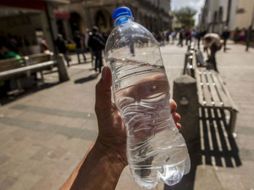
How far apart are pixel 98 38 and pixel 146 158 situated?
736 cm

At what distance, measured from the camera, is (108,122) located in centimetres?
147

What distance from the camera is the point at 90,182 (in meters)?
1.30

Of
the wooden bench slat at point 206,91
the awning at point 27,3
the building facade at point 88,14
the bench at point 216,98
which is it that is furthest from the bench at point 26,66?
the building facade at point 88,14

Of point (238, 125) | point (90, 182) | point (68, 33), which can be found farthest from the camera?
point (68, 33)

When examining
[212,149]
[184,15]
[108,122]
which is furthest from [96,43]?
[184,15]

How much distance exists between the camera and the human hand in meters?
1.36

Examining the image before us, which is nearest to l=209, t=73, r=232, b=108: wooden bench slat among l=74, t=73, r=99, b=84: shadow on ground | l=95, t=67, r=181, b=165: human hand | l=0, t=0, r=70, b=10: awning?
l=95, t=67, r=181, b=165: human hand

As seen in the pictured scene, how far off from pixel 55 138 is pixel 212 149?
8.72 feet

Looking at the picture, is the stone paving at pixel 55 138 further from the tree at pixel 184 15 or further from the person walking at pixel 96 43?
the tree at pixel 184 15

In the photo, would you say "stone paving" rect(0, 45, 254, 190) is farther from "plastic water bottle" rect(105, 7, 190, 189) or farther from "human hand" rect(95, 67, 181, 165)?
"human hand" rect(95, 67, 181, 165)

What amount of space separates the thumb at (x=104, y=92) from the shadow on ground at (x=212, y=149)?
5.23 ft

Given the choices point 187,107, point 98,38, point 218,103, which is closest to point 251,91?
point 218,103

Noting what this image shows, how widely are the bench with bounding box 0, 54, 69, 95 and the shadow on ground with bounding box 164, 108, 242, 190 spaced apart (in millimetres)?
5493

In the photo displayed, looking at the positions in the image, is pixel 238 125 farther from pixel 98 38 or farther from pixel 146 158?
pixel 98 38
